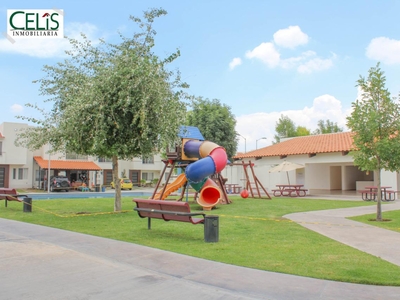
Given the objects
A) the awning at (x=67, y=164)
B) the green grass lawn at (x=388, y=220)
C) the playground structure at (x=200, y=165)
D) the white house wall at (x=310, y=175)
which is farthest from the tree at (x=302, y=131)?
the green grass lawn at (x=388, y=220)

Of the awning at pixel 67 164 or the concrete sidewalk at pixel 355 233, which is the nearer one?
the concrete sidewalk at pixel 355 233

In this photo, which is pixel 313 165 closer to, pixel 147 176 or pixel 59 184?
pixel 59 184

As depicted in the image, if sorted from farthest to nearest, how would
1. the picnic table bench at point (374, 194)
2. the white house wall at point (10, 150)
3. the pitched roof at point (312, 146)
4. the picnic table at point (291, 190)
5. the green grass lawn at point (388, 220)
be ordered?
the white house wall at point (10, 150), the pitched roof at point (312, 146), the picnic table at point (291, 190), the picnic table bench at point (374, 194), the green grass lawn at point (388, 220)

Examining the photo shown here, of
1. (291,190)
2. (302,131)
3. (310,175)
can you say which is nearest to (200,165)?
(291,190)

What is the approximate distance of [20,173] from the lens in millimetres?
41531

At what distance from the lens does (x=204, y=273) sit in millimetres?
6301

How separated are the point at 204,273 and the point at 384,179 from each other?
22690 mm

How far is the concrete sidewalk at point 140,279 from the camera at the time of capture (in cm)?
532

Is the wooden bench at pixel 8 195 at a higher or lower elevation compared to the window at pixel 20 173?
lower

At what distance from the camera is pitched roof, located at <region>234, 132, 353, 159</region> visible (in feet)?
91.4

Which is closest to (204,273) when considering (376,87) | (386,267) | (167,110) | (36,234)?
(386,267)

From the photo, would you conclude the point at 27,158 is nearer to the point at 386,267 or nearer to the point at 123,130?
the point at 123,130

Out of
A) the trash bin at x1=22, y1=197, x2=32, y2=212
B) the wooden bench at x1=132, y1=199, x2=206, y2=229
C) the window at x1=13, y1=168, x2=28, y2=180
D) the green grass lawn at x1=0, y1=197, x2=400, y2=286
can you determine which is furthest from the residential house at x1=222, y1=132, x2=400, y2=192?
the window at x1=13, y1=168, x2=28, y2=180

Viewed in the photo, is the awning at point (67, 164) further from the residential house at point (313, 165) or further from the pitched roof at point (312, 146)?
the pitched roof at point (312, 146)
